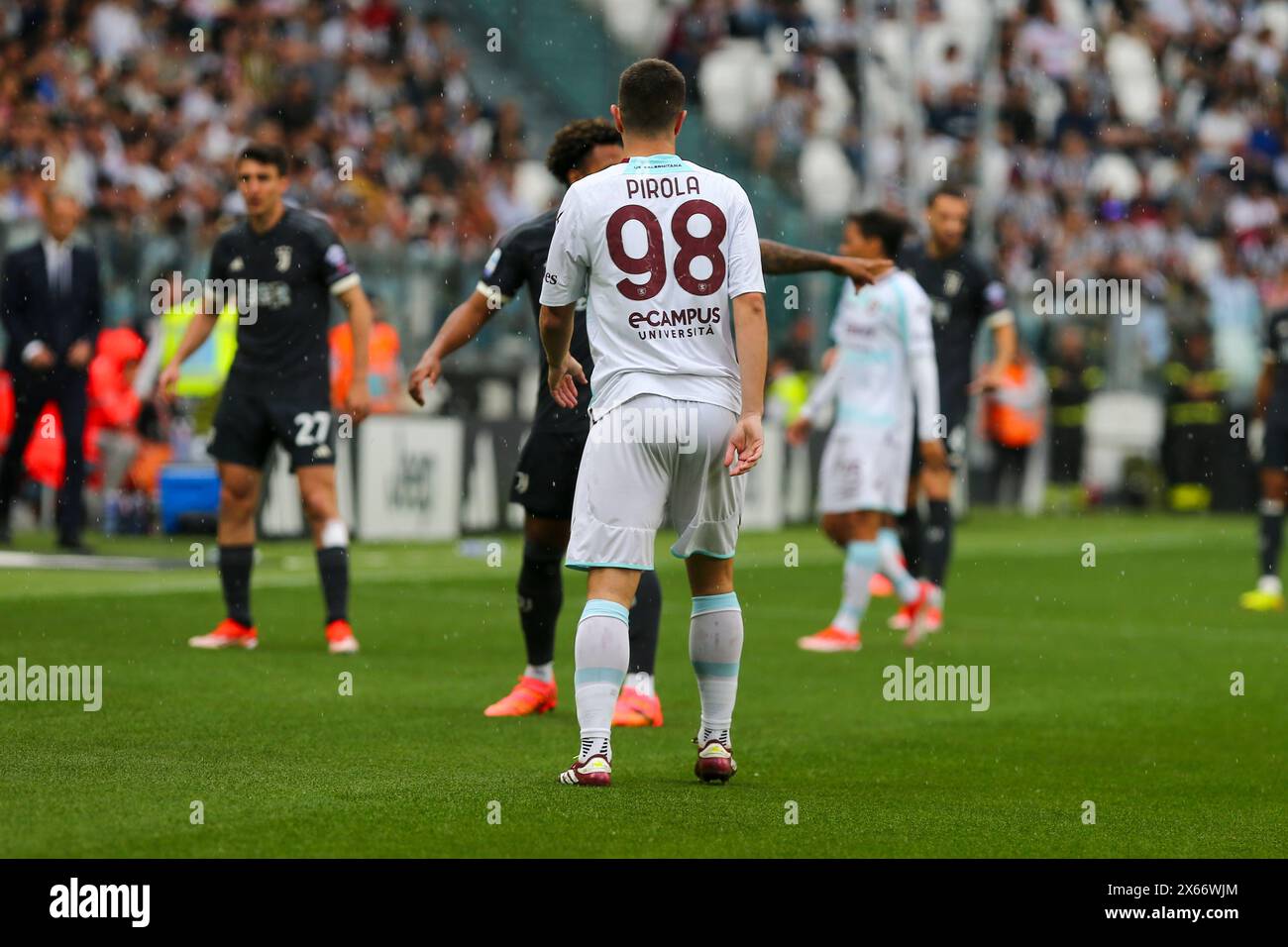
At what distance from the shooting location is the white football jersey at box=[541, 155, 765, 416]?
6.63 m

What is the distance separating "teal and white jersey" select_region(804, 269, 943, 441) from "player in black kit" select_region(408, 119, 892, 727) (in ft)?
12.0

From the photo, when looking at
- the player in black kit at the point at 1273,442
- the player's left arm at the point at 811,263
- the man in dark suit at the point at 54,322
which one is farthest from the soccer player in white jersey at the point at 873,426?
the man in dark suit at the point at 54,322

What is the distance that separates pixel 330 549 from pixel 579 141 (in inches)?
123

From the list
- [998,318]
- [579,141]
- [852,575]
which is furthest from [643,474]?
[998,318]

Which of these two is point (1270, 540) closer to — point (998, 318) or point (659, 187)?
point (998, 318)

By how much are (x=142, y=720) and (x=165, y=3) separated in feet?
52.0

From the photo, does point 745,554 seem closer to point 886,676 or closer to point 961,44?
point 886,676

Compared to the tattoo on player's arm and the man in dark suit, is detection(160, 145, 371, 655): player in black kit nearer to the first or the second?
the tattoo on player's arm

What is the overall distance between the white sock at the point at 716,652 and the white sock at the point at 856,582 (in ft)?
16.1

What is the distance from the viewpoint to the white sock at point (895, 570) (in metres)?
12.5

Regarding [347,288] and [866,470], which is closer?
[347,288]

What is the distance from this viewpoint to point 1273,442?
15016 millimetres

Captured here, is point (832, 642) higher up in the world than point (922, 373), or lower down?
lower down
